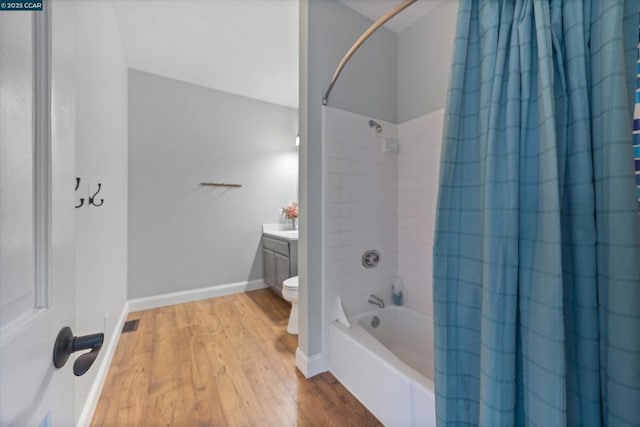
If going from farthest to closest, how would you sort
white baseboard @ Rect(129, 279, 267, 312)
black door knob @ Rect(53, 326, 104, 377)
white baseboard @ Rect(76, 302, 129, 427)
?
1. white baseboard @ Rect(129, 279, 267, 312)
2. white baseboard @ Rect(76, 302, 129, 427)
3. black door knob @ Rect(53, 326, 104, 377)

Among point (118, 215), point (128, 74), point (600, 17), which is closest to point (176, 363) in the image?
point (118, 215)

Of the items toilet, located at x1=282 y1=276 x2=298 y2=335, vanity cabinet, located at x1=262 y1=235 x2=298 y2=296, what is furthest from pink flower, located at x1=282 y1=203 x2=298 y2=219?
toilet, located at x1=282 y1=276 x2=298 y2=335

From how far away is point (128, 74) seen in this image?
99.2 inches

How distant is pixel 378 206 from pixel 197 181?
83.4 inches

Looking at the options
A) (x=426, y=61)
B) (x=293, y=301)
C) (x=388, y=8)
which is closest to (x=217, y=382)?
(x=293, y=301)

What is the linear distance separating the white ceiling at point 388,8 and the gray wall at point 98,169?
5.21 feet

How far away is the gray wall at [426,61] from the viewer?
1.70 meters

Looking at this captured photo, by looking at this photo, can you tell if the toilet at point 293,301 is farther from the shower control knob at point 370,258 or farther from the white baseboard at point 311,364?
the shower control knob at point 370,258

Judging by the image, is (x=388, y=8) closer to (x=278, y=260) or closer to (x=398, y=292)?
(x=398, y=292)

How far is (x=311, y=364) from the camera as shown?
1.56 meters

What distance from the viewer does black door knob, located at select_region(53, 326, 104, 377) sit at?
430 millimetres

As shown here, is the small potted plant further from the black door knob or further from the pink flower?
the black door knob

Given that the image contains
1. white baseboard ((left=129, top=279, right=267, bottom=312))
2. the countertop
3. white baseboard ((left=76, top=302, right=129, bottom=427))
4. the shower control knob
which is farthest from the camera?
the countertop

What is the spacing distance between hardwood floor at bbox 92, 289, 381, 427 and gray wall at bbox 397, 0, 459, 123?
201 cm
